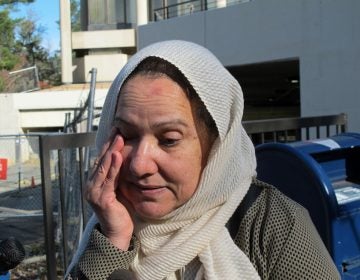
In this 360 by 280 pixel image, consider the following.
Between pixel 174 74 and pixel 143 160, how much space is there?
26 centimetres

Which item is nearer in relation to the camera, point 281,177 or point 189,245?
point 189,245

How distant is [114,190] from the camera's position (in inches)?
63.7

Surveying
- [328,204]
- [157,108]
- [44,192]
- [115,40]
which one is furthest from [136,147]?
[115,40]

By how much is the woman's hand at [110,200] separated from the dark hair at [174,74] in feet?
0.70

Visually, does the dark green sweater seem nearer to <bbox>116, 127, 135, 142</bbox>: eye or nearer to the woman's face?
the woman's face

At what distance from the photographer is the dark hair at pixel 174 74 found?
5.12ft

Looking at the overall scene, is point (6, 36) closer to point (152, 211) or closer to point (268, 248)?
point (152, 211)

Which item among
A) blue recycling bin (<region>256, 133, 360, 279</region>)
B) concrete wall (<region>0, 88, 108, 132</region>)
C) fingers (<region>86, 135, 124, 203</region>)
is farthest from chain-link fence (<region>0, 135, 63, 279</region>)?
concrete wall (<region>0, 88, 108, 132</region>)

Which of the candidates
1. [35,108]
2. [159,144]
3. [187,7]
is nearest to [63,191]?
[159,144]

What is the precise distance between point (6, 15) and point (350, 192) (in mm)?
38278

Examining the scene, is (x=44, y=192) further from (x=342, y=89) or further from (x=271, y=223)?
(x=342, y=89)

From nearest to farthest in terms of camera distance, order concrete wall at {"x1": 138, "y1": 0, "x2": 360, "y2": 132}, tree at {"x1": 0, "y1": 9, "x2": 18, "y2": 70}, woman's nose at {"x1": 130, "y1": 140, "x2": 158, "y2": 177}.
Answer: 1. woman's nose at {"x1": 130, "y1": 140, "x2": 158, "y2": 177}
2. concrete wall at {"x1": 138, "y1": 0, "x2": 360, "y2": 132}
3. tree at {"x1": 0, "y1": 9, "x2": 18, "y2": 70}

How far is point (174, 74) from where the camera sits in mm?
1564

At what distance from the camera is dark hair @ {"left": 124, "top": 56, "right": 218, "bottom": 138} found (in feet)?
5.12
